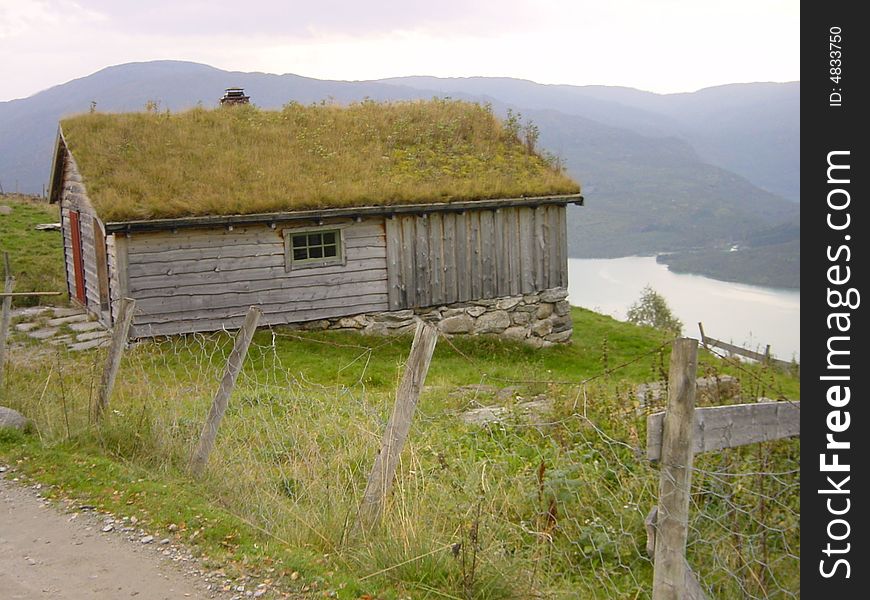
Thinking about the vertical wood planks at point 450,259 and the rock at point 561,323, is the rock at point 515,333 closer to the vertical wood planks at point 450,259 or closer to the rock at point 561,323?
the rock at point 561,323

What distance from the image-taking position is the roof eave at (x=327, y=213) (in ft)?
49.0

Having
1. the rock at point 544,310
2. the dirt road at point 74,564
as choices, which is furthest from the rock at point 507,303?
the dirt road at point 74,564

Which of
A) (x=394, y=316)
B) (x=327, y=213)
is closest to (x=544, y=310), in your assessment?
(x=394, y=316)

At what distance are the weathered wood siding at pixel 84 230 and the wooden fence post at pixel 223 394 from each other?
33.2 feet

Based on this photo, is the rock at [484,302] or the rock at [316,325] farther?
the rock at [484,302]

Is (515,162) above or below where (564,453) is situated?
above

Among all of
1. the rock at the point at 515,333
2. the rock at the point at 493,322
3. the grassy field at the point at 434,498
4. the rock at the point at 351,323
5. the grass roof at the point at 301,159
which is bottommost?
the rock at the point at 515,333

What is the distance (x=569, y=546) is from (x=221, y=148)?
14.2 meters

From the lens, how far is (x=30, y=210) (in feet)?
97.2

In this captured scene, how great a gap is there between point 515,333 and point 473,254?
6.91 feet

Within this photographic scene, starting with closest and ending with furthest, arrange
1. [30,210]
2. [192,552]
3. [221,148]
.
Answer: [192,552] → [221,148] → [30,210]

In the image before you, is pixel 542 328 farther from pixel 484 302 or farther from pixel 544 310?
pixel 484 302

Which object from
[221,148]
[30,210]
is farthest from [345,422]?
[30,210]
